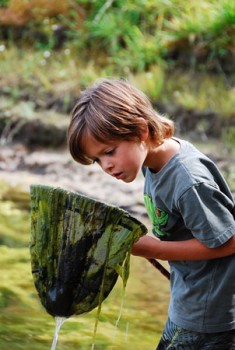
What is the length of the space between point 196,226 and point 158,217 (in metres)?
0.25

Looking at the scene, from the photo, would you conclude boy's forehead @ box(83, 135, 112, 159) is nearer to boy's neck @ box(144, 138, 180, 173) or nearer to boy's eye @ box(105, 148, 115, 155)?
boy's eye @ box(105, 148, 115, 155)

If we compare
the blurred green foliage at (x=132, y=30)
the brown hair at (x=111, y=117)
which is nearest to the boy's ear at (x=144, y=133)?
the brown hair at (x=111, y=117)

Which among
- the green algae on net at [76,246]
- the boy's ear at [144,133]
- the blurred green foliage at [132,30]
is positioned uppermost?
the boy's ear at [144,133]

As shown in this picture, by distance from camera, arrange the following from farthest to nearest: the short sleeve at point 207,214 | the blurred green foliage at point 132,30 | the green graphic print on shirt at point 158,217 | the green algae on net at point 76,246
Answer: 1. the blurred green foliage at point 132,30
2. the green graphic print on shirt at point 158,217
3. the green algae on net at point 76,246
4. the short sleeve at point 207,214

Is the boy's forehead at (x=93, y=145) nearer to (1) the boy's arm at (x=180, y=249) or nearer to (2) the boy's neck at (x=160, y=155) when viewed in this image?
(2) the boy's neck at (x=160, y=155)

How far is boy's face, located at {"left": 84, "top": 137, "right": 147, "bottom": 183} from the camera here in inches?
104

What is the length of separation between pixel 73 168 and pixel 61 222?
5.03m

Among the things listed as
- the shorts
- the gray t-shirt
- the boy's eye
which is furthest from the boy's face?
the shorts

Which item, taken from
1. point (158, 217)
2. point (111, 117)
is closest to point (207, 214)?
point (158, 217)

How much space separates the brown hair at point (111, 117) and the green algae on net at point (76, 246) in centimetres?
22

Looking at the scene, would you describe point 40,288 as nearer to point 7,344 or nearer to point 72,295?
point 72,295

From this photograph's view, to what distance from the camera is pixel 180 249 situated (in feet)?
8.68

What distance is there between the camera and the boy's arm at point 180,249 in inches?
103

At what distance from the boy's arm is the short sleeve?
0.04 meters
